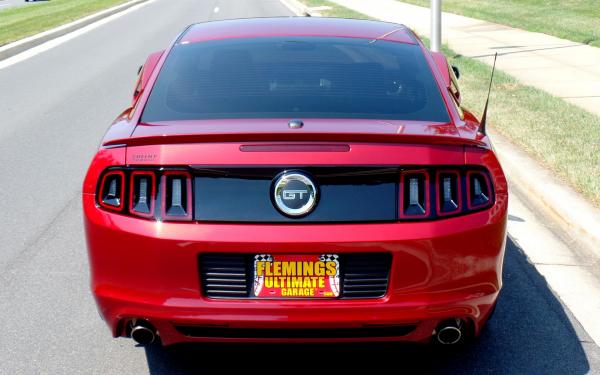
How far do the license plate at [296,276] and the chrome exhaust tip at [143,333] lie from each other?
499mm

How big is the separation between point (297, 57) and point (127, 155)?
4.48 feet

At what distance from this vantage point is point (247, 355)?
14.5ft

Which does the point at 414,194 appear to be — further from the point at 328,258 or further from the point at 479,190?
the point at 328,258

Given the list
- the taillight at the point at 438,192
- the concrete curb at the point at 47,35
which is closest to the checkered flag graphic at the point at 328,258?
the taillight at the point at 438,192

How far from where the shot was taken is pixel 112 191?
3.80m

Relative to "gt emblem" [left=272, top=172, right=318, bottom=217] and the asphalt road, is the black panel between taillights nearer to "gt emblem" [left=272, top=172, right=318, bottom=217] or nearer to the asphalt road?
"gt emblem" [left=272, top=172, right=318, bottom=217]

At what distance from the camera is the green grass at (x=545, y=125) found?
740 cm

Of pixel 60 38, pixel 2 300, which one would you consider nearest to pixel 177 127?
pixel 2 300

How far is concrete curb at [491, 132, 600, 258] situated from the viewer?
6105 mm

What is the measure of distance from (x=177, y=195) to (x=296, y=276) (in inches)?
22.6

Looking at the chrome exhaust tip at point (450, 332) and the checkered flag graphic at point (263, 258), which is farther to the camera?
the chrome exhaust tip at point (450, 332)

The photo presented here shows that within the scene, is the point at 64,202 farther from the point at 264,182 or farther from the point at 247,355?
the point at 264,182

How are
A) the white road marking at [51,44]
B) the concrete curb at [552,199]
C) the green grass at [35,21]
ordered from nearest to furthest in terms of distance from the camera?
the concrete curb at [552,199]
the white road marking at [51,44]
the green grass at [35,21]

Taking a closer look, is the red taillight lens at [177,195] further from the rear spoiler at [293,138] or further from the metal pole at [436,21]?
the metal pole at [436,21]
